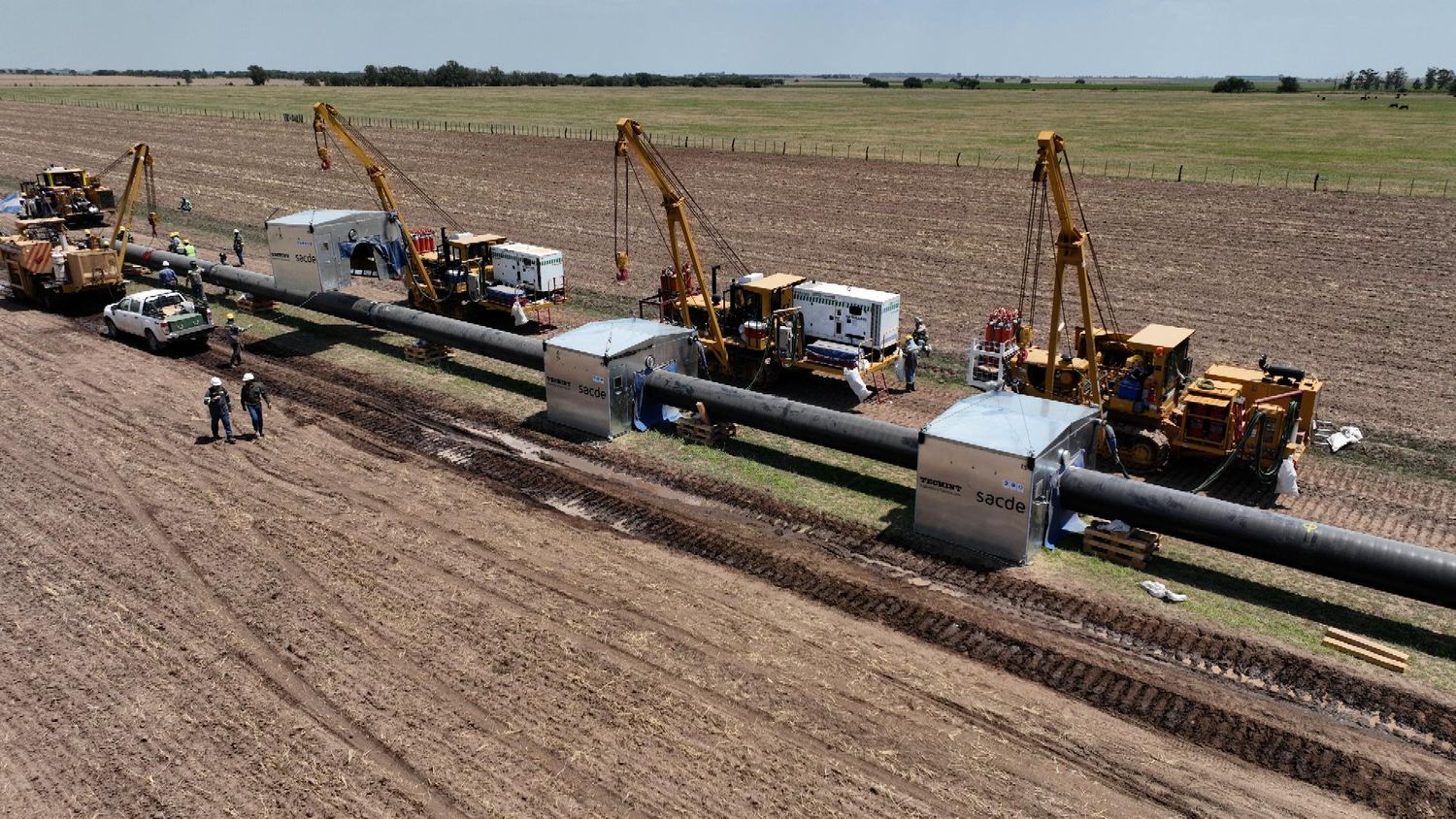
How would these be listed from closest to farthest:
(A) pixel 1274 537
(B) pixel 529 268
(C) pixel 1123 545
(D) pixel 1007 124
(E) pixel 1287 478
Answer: (A) pixel 1274 537
(C) pixel 1123 545
(E) pixel 1287 478
(B) pixel 529 268
(D) pixel 1007 124

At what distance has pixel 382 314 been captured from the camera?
101 feet

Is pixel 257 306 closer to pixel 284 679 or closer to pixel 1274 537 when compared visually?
pixel 284 679

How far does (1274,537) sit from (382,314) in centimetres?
2504

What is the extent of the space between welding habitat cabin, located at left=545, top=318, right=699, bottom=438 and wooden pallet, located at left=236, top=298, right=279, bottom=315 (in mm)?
16920

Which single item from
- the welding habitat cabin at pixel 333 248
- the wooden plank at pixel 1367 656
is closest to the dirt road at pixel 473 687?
the wooden plank at pixel 1367 656

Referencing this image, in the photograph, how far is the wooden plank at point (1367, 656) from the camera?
14648 millimetres

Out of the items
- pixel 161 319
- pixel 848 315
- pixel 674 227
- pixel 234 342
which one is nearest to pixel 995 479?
pixel 848 315

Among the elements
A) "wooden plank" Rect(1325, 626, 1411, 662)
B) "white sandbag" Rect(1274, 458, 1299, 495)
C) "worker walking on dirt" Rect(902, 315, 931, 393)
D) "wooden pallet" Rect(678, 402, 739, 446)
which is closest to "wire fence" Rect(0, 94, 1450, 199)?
"worker walking on dirt" Rect(902, 315, 931, 393)

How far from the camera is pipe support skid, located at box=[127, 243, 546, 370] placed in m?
27.1

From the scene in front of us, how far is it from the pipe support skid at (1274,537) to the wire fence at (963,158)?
35.7 m

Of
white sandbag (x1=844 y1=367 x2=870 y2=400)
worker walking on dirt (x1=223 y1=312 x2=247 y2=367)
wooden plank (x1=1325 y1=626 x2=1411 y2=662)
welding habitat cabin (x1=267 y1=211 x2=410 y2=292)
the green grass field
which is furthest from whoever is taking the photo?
the green grass field

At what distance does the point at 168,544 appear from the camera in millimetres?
18750

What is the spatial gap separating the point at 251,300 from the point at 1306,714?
117 feet

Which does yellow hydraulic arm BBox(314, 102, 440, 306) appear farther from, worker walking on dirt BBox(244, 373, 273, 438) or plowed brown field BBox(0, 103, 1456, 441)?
worker walking on dirt BBox(244, 373, 273, 438)
